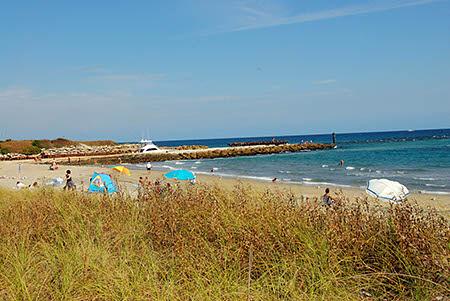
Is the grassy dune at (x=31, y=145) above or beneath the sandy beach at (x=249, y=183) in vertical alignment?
above

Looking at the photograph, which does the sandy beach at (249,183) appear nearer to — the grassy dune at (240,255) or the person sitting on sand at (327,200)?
the person sitting on sand at (327,200)

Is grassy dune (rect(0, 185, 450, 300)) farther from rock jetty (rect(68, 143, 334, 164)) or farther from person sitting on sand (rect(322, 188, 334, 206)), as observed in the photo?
rock jetty (rect(68, 143, 334, 164))

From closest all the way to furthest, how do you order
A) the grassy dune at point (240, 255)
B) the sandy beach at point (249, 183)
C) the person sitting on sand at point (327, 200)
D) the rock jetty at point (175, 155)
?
the grassy dune at point (240, 255) < the person sitting on sand at point (327, 200) < the sandy beach at point (249, 183) < the rock jetty at point (175, 155)

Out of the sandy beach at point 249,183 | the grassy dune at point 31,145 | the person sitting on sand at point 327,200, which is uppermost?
the grassy dune at point 31,145

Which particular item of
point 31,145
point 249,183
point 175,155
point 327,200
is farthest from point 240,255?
point 31,145

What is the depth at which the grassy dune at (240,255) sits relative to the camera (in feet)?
13.6

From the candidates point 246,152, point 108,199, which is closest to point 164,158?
point 246,152

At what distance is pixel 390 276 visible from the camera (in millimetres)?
4434

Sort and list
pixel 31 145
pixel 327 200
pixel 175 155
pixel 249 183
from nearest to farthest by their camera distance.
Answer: pixel 249 183 < pixel 327 200 < pixel 175 155 < pixel 31 145

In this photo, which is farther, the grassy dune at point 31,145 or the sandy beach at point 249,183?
the grassy dune at point 31,145

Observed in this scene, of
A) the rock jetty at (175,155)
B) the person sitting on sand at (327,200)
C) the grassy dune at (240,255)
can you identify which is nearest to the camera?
the grassy dune at (240,255)

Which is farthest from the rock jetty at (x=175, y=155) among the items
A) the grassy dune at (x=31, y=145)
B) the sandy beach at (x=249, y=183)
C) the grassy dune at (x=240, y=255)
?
the grassy dune at (x=240, y=255)

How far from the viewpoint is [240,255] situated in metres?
4.81

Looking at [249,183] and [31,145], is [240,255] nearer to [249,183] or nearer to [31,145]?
[249,183]
